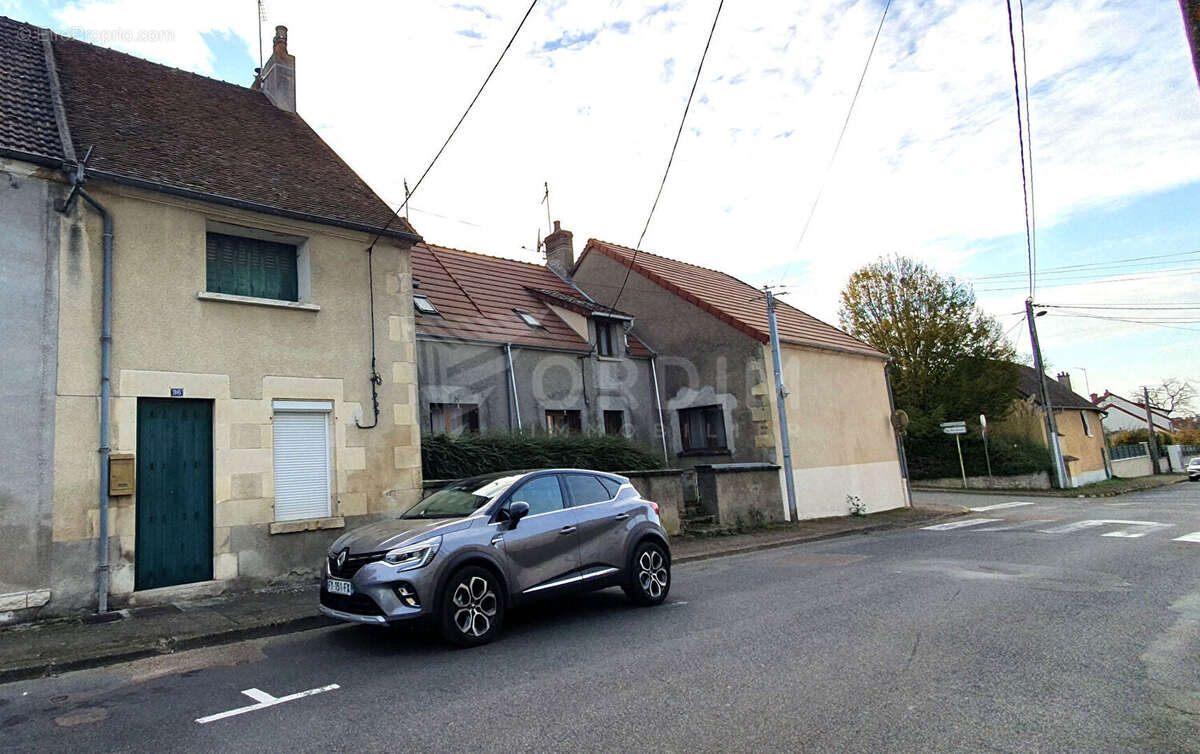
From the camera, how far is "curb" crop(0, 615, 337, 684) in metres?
5.70

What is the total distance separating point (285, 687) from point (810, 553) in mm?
8960

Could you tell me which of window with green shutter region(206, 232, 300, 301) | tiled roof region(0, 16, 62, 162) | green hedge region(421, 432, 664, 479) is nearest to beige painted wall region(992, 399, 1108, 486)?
green hedge region(421, 432, 664, 479)

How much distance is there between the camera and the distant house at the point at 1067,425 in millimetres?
31923

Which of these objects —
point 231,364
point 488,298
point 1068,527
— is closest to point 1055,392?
point 1068,527

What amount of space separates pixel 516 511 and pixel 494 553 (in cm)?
44

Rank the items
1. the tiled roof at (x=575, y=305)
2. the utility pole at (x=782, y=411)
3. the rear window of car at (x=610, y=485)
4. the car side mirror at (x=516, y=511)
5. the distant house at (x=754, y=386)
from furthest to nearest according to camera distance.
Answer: the distant house at (x=754, y=386) → the tiled roof at (x=575, y=305) → the utility pole at (x=782, y=411) → the rear window of car at (x=610, y=485) → the car side mirror at (x=516, y=511)

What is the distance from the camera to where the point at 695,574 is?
999cm

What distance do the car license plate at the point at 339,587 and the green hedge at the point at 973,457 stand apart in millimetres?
29783

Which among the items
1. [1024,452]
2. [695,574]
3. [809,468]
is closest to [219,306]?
[695,574]

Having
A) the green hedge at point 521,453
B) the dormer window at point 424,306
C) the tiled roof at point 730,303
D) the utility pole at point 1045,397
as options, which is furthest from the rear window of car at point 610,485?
the utility pole at point 1045,397

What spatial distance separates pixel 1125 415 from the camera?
71750 millimetres

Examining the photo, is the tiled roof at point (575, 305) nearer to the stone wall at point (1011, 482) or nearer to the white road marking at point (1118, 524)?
the white road marking at point (1118, 524)

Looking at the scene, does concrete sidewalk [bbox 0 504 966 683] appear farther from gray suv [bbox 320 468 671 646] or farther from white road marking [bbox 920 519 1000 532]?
white road marking [bbox 920 519 1000 532]

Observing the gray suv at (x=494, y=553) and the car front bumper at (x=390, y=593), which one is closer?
the car front bumper at (x=390, y=593)
